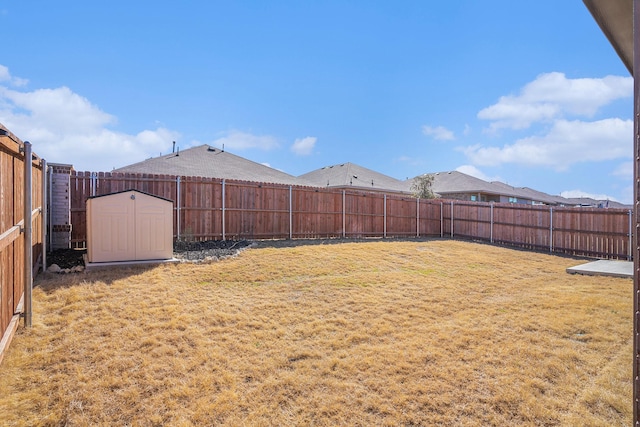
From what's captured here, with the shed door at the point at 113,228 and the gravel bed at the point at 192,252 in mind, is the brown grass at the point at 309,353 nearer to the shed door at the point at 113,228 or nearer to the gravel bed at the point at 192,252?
the shed door at the point at 113,228

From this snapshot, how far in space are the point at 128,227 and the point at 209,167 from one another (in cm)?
971

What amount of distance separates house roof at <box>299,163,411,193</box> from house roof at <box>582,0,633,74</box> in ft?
55.8

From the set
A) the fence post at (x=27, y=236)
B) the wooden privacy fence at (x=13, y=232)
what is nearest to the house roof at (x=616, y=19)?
the wooden privacy fence at (x=13, y=232)

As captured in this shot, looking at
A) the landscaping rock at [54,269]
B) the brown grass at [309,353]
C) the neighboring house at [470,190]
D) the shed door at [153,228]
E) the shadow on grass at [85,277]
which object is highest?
the neighboring house at [470,190]

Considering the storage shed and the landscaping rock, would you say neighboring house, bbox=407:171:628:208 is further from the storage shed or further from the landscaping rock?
the landscaping rock

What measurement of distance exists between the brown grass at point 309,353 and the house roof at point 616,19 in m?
2.93

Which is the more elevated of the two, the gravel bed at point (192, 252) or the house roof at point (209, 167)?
the house roof at point (209, 167)

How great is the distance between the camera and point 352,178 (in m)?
20.4

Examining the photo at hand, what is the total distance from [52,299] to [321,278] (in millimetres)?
4415

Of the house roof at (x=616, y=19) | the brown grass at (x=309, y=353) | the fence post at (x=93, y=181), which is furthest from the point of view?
the fence post at (x=93, y=181)

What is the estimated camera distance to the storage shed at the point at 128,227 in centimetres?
637

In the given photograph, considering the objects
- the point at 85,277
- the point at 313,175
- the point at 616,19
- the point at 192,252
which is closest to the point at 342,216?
the point at 192,252

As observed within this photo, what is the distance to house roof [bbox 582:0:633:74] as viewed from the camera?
1806mm

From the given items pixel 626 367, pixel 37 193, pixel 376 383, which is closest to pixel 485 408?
pixel 376 383
